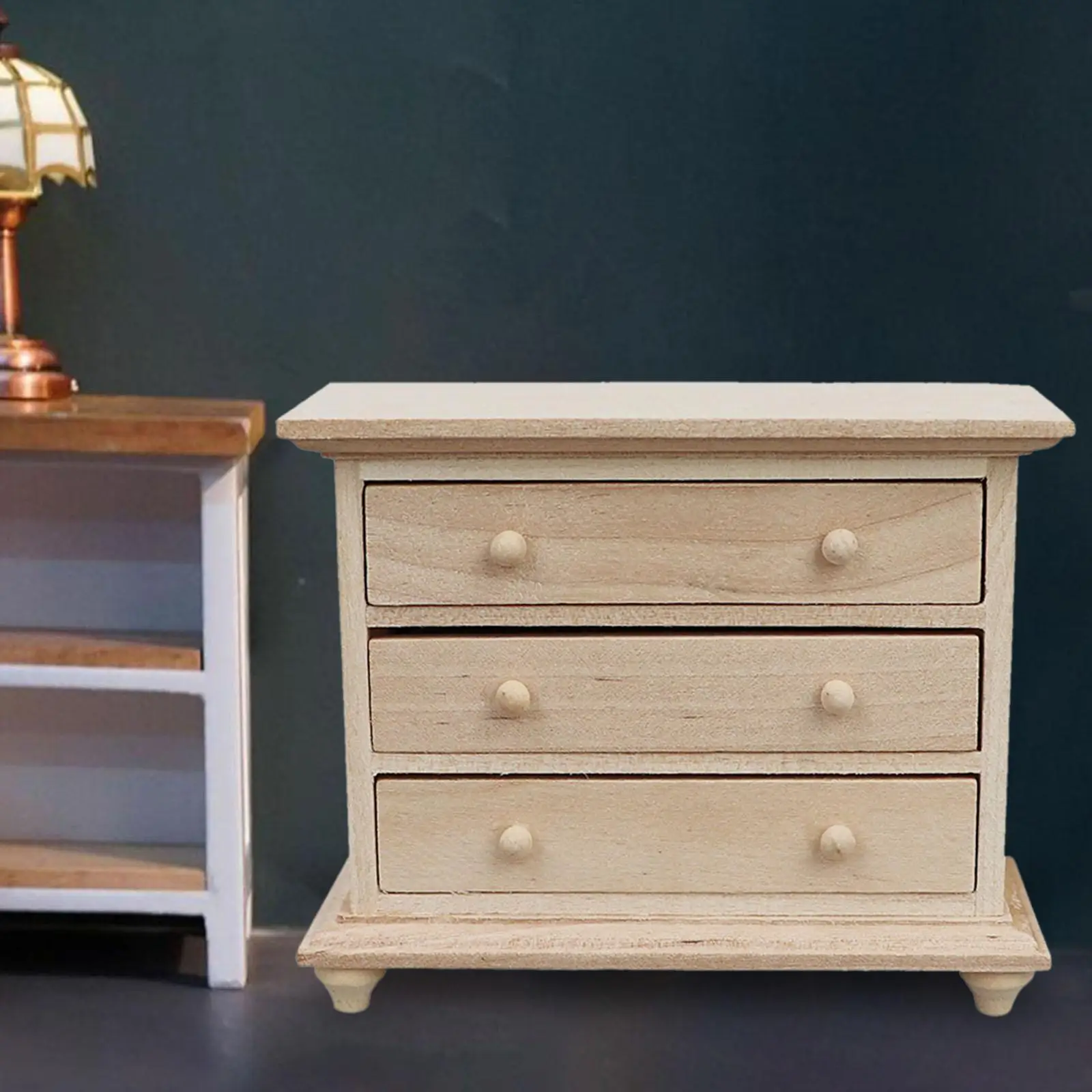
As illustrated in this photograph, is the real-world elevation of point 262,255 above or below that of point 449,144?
below

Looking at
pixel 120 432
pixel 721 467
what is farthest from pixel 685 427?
pixel 120 432

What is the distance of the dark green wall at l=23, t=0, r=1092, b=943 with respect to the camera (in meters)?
1.98

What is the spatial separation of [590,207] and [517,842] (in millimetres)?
850

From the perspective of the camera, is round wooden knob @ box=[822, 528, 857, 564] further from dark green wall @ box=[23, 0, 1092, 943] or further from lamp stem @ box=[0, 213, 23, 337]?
lamp stem @ box=[0, 213, 23, 337]

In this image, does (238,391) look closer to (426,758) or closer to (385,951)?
(426,758)

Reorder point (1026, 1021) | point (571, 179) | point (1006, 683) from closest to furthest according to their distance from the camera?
point (1006, 683)
point (1026, 1021)
point (571, 179)

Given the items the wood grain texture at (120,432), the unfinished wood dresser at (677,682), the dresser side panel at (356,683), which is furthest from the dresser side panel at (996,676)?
the wood grain texture at (120,432)

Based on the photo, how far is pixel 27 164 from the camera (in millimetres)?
1824

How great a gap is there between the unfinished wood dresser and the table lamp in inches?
16.6

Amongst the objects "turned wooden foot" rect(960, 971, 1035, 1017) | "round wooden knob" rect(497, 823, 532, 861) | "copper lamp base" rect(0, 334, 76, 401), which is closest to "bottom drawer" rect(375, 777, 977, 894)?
"round wooden knob" rect(497, 823, 532, 861)

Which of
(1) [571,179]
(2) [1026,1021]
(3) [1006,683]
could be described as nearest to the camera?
(3) [1006,683]

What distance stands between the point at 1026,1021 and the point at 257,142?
150cm

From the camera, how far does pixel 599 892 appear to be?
174 centimetres

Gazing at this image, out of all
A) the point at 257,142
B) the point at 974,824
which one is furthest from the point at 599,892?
the point at 257,142
